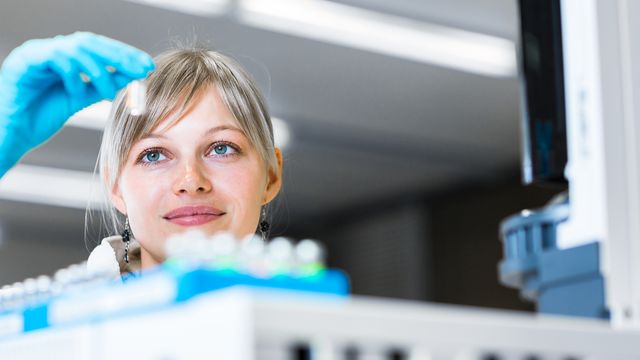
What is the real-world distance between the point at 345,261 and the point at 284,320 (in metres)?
5.38

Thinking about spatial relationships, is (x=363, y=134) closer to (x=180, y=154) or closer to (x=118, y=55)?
(x=180, y=154)

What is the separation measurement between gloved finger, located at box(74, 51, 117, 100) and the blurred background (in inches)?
28.9

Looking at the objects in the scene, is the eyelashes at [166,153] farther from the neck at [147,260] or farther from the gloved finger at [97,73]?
the gloved finger at [97,73]

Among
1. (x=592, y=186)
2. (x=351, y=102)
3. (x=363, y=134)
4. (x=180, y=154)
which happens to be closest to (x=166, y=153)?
(x=180, y=154)

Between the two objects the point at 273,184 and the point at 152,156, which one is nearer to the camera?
the point at 152,156

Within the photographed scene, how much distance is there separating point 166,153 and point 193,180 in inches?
2.1

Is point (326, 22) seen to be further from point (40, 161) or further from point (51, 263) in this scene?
point (51, 263)

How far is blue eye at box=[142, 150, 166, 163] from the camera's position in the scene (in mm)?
1015

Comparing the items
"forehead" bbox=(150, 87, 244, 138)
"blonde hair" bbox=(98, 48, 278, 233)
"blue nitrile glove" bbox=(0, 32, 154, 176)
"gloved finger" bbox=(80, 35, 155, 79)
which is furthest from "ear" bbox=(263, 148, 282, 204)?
"gloved finger" bbox=(80, 35, 155, 79)

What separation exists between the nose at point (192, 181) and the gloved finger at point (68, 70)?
0.24 meters

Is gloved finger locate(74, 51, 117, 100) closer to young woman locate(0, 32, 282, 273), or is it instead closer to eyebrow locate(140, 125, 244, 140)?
young woman locate(0, 32, 282, 273)

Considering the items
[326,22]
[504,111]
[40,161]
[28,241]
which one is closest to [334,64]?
[326,22]

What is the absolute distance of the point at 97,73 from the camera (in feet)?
2.34

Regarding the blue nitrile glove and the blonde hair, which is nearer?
the blue nitrile glove
